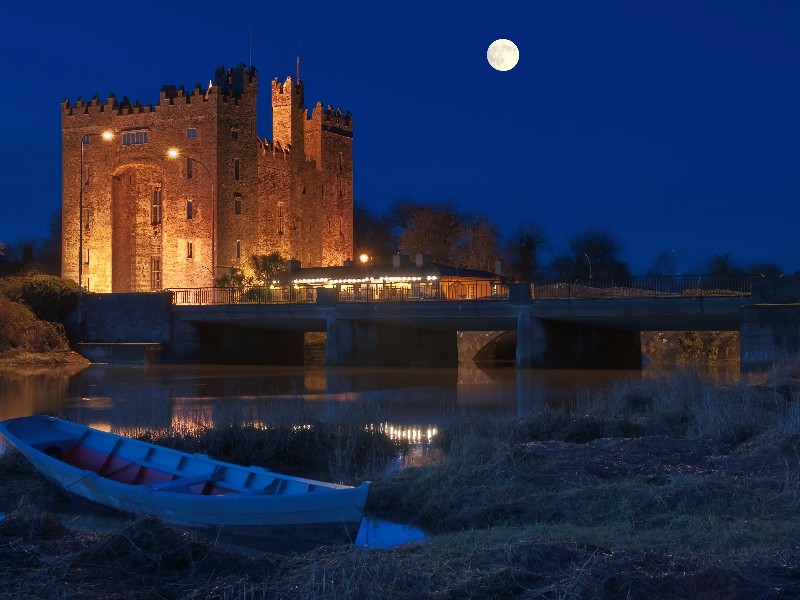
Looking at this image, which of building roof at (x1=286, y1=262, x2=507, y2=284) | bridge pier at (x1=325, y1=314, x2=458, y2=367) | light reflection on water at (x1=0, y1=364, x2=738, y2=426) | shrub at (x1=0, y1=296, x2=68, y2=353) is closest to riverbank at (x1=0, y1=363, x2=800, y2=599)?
light reflection on water at (x1=0, y1=364, x2=738, y2=426)

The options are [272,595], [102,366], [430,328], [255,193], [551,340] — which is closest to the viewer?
[272,595]

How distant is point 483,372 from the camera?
158ft

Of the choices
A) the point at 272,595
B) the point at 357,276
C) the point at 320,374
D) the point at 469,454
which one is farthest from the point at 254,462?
the point at 357,276

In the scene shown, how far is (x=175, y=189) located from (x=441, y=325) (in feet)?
85.9

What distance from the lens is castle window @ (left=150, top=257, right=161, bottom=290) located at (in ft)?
238

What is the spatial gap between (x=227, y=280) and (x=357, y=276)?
8925 millimetres

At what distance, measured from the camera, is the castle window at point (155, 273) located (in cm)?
7262

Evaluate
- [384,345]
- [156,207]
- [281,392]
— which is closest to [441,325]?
[384,345]

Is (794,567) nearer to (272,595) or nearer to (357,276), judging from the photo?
(272,595)

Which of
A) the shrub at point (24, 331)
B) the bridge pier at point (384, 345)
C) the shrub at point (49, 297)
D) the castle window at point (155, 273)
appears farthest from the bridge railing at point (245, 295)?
the castle window at point (155, 273)

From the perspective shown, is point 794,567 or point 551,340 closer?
point 794,567

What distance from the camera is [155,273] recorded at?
73000 millimetres

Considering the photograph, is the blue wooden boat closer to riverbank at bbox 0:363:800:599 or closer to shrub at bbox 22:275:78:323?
riverbank at bbox 0:363:800:599

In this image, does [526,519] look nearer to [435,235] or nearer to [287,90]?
[287,90]
